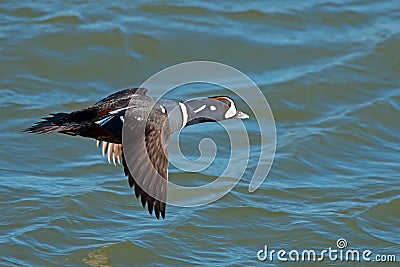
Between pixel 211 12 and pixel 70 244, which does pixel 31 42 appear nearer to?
pixel 211 12

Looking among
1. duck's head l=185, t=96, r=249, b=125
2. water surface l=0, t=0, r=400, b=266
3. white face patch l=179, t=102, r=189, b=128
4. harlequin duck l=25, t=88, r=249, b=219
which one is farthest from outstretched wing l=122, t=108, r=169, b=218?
water surface l=0, t=0, r=400, b=266

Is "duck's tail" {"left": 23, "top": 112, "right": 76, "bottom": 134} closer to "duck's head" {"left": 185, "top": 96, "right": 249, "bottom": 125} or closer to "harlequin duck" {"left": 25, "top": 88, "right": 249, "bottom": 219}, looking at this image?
"harlequin duck" {"left": 25, "top": 88, "right": 249, "bottom": 219}

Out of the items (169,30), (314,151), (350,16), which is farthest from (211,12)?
(314,151)

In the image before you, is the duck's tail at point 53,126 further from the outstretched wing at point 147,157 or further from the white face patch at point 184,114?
the white face patch at point 184,114

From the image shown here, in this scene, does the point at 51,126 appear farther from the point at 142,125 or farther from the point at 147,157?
the point at 147,157

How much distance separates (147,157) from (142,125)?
1.08 ft

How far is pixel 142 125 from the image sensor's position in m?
8.55

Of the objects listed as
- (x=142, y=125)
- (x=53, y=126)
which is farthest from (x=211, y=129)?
(x=142, y=125)

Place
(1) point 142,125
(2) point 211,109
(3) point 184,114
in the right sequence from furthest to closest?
(2) point 211,109, (3) point 184,114, (1) point 142,125

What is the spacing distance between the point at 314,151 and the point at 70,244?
11.2ft

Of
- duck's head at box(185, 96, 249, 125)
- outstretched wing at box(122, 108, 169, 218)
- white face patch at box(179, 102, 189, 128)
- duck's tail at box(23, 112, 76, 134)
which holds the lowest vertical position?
outstretched wing at box(122, 108, 169, 218)

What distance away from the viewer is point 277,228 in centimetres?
1021

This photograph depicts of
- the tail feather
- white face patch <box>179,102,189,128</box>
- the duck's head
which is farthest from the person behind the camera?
the duck's head

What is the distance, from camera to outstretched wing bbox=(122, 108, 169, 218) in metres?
8.23
